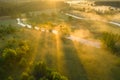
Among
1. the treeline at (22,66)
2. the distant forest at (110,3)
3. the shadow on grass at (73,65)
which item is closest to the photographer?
the treeline at (22,66)

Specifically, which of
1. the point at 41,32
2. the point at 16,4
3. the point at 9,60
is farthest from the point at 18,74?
the point at 16,4

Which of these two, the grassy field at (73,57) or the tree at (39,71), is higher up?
the tree at (39,71)

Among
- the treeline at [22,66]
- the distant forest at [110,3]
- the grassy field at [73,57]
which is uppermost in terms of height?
the treeline at [22,66]

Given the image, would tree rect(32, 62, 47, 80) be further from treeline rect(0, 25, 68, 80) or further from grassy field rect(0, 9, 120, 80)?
grassy field rect(0, 9, 120, 80)

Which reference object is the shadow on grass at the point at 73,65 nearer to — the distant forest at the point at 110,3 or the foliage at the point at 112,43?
the foliage at the point at 112,43

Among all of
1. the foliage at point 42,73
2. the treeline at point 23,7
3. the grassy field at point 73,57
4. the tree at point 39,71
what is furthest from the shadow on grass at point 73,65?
the treeline at point 23,7

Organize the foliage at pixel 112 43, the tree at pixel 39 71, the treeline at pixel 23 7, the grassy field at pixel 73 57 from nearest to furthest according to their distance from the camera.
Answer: the tree at pixel 39 71 → the grassy field at pixel 73 57 → the foliage at pixel 112 43 → the treeline at pixel 23 7

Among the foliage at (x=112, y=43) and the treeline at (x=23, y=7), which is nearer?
the foliage at (x=112, y=43)
